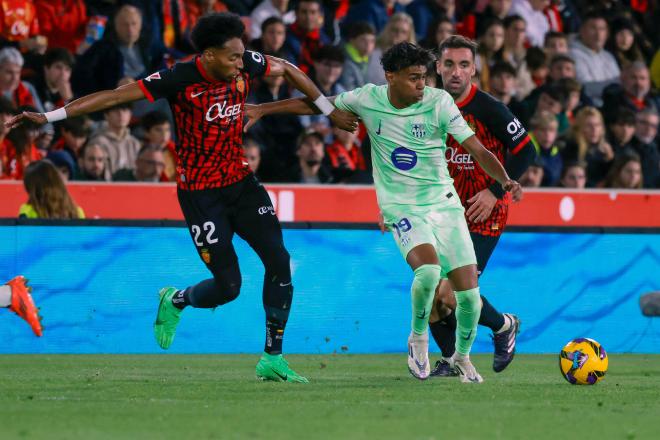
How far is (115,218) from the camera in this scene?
12.8 m

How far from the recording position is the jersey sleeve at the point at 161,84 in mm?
8781

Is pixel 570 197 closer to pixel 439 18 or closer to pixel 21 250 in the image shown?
pixel 439 18

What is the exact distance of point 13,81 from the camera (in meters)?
14.2

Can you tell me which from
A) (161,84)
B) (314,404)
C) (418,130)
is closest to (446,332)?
(418,130)

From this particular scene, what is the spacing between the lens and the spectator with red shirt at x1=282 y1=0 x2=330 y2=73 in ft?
52.0

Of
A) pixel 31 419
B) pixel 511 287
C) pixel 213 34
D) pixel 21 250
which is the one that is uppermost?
pixel 213 34

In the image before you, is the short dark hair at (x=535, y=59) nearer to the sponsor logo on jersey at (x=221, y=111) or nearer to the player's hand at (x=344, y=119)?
the player's hand at (x=344, y=119)

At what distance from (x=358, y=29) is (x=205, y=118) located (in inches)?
283

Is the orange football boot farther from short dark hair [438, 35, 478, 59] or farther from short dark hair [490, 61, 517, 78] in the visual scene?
short dark hair [490, 61, 517, 78]

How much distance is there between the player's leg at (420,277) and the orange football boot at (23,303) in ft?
11.7

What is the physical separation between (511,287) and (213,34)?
5.33 metres

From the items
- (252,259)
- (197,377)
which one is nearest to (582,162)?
(252,259)

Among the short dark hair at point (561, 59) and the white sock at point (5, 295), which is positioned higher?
the short dark hair at point (561, 59)

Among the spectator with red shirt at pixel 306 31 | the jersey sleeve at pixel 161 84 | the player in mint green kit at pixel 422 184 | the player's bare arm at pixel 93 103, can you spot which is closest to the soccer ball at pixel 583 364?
the player in mint green kit at pixel 422 184
